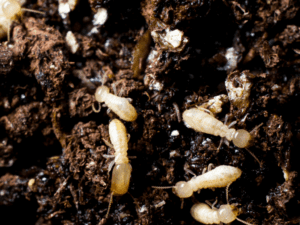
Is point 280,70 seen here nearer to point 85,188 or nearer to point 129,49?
point 129,49

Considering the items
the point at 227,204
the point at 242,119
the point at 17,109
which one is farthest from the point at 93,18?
the point at 227,204

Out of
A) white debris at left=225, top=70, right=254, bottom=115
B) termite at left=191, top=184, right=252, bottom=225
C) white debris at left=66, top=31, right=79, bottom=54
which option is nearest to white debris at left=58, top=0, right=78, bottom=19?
white debris at left=66, top=31, right=79, bottom=54

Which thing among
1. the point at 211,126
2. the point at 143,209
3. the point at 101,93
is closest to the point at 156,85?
the point at 101,93

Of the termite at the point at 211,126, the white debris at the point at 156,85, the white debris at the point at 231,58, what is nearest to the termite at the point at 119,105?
the white debris at the point at 156,85

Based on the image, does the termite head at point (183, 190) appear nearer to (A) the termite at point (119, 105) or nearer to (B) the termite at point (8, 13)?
(A) the termite at point (119, 105)

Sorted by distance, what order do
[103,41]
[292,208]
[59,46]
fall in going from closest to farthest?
[292,208] < [59,46] < [103,41]

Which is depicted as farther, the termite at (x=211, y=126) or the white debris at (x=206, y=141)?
the white debris at (x=206, y=141)

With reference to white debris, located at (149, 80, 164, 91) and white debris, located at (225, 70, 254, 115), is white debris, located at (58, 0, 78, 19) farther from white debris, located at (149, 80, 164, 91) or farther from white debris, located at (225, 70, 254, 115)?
white debris, located at (225, 70, 254, 115)
